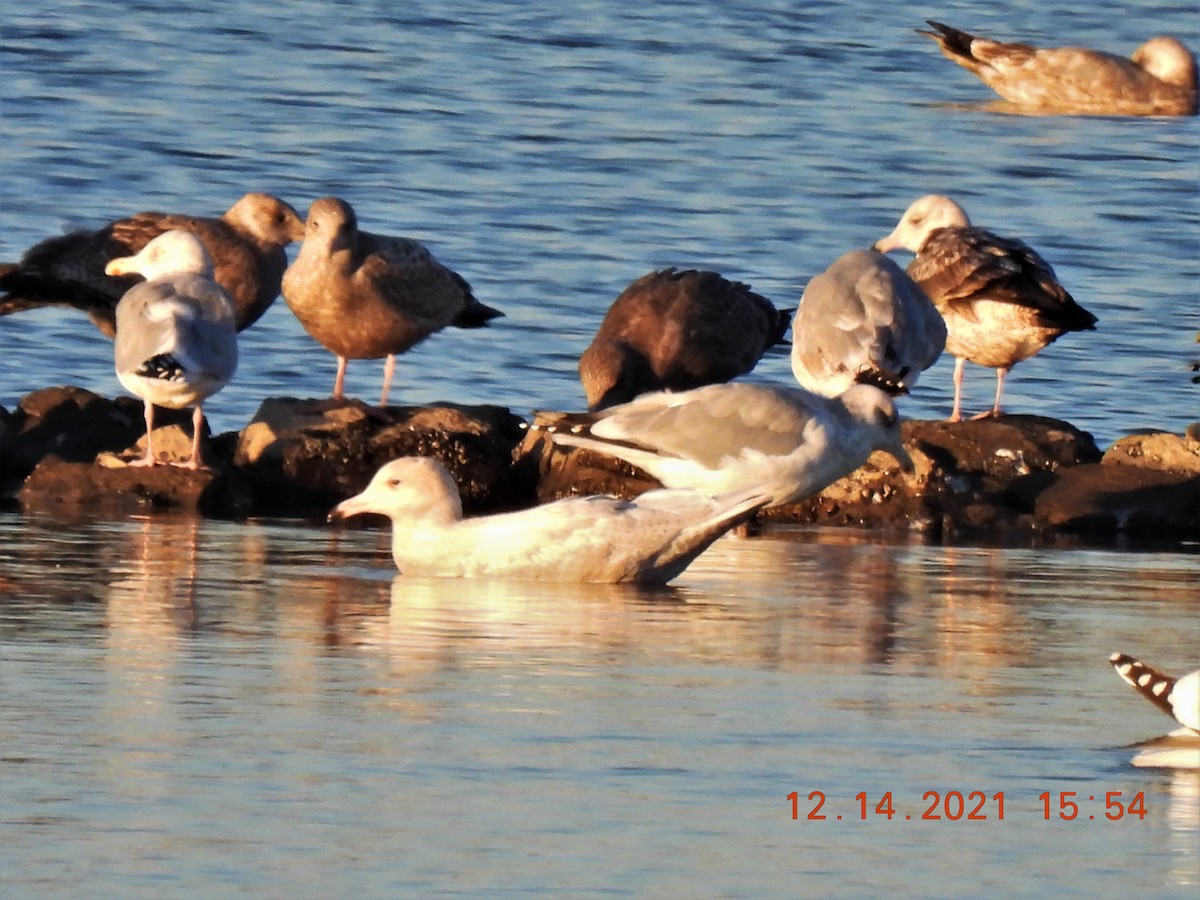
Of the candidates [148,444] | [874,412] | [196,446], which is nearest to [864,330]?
[874,412]

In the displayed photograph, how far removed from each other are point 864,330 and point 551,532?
3927 millimetres

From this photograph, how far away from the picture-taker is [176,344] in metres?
12.6

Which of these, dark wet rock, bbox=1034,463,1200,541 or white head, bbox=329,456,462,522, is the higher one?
white head, bbox=329,456,462,522

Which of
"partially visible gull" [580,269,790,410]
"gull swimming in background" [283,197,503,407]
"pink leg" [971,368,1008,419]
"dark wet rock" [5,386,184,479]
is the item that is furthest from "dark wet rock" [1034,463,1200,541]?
"dark wet rock" [5,386,184,479]

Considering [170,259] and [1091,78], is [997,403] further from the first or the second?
[1091,78]

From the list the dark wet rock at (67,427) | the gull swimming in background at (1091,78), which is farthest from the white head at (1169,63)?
the dark wet rock at (67,427)

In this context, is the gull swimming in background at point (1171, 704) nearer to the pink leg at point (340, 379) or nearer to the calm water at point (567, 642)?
the calm water at point (567, 642)

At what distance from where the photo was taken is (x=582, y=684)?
304 inches

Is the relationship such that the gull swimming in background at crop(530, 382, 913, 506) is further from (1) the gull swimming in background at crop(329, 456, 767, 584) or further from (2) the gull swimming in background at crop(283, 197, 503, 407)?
(2) the gull swimming in background at crop(283, 197, 503, 407)

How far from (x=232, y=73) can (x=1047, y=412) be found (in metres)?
11.3

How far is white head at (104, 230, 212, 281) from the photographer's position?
558 inches

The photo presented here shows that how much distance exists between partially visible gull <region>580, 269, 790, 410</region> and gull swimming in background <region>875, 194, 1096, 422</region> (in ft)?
3.60

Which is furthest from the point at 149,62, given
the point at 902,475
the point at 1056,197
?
the point at 902,475

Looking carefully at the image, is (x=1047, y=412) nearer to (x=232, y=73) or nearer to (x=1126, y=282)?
(x=1126, y=282)
